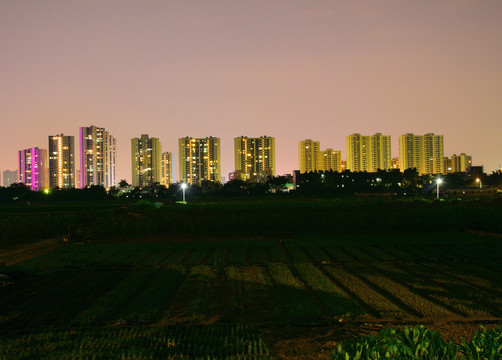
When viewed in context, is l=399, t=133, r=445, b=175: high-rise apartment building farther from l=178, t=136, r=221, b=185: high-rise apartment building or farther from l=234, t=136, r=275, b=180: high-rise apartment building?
l=178, t=136, r=221, b=185: high-rise apartment building

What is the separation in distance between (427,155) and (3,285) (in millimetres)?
201346

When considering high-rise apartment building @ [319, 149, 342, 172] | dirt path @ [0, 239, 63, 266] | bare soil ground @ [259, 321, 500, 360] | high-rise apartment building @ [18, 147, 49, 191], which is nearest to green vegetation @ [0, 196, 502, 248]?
dirt path @ [0, 239, 63, 266]

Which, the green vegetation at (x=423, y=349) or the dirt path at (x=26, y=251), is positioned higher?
the green vegetation at (x=423, y=349)

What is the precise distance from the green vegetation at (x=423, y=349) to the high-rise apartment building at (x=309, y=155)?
19304 centimetres

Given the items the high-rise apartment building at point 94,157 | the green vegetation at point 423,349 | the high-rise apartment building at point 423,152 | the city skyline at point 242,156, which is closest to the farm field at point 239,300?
the green vegetation at point 423,349

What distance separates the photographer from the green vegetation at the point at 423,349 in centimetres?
330

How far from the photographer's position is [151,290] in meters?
10.5

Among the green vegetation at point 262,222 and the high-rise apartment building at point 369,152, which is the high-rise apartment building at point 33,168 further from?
the green vegetation at point 262,222

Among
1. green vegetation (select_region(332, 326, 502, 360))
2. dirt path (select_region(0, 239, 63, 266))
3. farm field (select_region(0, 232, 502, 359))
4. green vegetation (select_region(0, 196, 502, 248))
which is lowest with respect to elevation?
dirt path (select_region(0, 239, 63, 266))

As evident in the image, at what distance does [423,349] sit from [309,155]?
19613 centimetres

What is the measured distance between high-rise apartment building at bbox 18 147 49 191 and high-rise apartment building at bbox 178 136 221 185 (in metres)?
76.0

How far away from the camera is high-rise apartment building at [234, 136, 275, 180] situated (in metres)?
193

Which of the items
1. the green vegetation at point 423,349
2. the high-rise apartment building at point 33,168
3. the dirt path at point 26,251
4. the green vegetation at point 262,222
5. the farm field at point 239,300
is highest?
the high-rise apartment building at point 33,168

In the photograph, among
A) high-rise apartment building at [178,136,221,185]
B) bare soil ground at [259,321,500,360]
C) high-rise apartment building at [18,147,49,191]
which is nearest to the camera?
bare soil ground at [259,321,500,360]
